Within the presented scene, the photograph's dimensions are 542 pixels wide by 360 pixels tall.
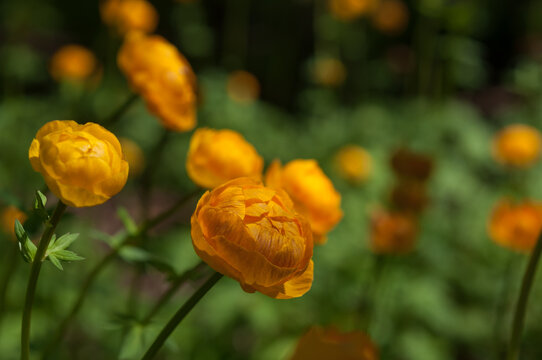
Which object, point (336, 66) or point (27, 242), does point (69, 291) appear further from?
point (336, 66)

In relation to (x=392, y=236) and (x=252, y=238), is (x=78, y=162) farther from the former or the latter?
(x=392, y=236)

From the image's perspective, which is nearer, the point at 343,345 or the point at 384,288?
the point at 343,345

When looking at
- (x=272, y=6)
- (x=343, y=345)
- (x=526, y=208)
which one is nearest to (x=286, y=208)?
(x=343, y=345)

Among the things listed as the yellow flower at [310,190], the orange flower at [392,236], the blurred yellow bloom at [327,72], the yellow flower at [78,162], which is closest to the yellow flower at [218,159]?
the yellow flower at [310,190]

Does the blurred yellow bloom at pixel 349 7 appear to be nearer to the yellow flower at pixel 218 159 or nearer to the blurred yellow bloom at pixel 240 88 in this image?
the blurred yellow bloom at pixel 240 88

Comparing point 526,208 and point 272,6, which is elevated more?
point 526,208

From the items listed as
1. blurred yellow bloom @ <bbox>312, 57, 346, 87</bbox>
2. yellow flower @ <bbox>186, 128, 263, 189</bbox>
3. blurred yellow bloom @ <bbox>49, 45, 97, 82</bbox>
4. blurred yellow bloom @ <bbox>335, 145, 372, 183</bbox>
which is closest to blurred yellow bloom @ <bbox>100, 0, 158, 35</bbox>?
blurred yellow bloom @ <bbox>49, 45, 97, 82</bbox>
